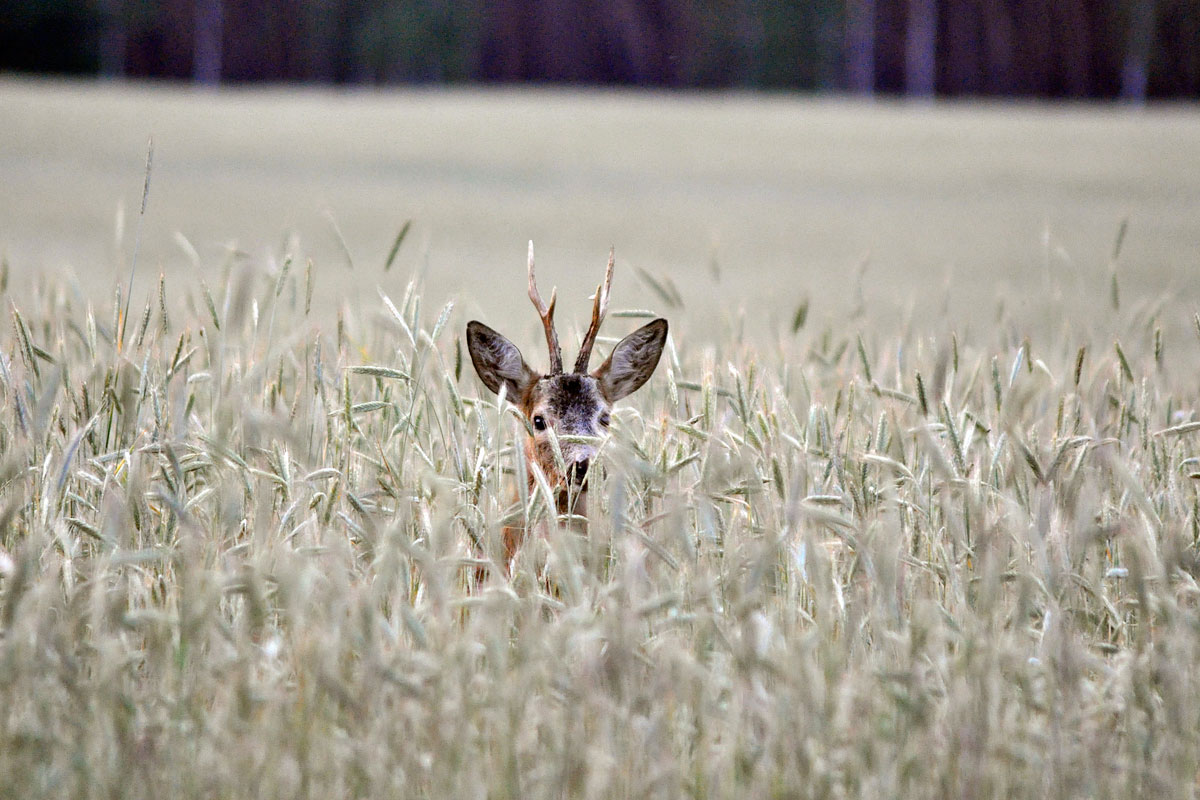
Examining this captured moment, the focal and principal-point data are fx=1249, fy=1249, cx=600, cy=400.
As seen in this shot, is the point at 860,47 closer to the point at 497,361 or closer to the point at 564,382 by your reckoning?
the point at 497,361

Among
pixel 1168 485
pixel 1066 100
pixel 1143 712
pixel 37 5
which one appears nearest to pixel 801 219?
pixel 1168 485

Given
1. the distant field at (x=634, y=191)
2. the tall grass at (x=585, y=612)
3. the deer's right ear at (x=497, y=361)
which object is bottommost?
the tall grass at (x=585, y=612)

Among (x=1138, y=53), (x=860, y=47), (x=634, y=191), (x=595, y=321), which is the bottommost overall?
(x=595, y=321)

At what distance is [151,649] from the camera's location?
2.52 metres

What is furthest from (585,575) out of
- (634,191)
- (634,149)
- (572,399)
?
(634,149)

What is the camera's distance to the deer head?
134 inches

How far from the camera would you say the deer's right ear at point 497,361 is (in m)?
3.51

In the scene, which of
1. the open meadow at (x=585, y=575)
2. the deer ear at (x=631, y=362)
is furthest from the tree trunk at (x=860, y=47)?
the deer ear at (x=631, y=362)

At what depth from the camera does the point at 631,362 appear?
3.61 meters

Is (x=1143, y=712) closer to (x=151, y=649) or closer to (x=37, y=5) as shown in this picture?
(x=151, y=649)

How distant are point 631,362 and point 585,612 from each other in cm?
140

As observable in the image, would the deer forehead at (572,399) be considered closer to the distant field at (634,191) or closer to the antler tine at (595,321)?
the antler tine at (595,321)

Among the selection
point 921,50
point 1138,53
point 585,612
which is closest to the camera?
point 585,612

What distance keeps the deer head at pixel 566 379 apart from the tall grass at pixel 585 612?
5.1 inches
